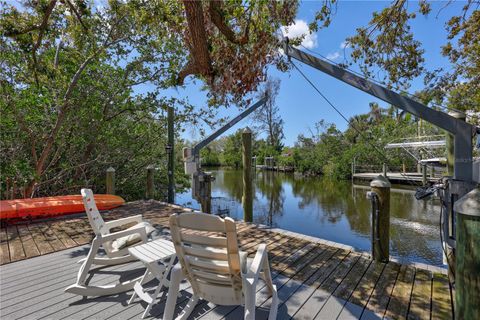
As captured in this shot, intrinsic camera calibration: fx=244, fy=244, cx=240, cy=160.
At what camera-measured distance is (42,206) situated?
14.5 ft

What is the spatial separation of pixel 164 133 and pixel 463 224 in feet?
28.0

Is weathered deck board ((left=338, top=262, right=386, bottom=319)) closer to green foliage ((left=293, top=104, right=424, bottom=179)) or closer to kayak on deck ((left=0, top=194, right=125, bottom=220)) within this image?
kayak on deck ((left=0, top=194, right=125, bottom=220))

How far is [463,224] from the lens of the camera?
Result: 0.96m

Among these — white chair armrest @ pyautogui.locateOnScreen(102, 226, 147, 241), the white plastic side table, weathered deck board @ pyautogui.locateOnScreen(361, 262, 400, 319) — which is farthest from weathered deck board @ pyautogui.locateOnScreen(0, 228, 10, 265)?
weathered deck board @ pyautogui.locateOnScreen(361, 262, 400, 319)

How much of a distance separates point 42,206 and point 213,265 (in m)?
4.49

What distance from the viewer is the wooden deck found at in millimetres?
1897

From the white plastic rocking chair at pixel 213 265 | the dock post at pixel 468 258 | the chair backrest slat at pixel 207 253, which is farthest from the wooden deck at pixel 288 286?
the dock post at pixel 468 258

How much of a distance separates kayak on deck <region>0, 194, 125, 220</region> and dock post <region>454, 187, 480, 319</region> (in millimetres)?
5594

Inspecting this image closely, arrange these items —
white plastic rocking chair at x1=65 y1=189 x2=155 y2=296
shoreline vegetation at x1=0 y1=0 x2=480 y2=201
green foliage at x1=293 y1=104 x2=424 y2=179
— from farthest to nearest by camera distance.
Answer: green foliage at x1=293 y1=104 x2=424 y2=179 < shoreline vegetation at x1=0 y1=0 x2=480 y2=201 < white plastic rocking chair at x1=65 y1=189 x2=155 y2=296

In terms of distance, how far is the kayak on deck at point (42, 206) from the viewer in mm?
4079

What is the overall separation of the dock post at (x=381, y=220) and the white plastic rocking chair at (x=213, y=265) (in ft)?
5.45

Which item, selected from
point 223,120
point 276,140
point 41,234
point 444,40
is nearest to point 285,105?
point 276,140

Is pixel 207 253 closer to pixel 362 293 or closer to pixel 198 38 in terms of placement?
pixel 362 293

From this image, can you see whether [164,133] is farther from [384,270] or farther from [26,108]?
[384,270]
